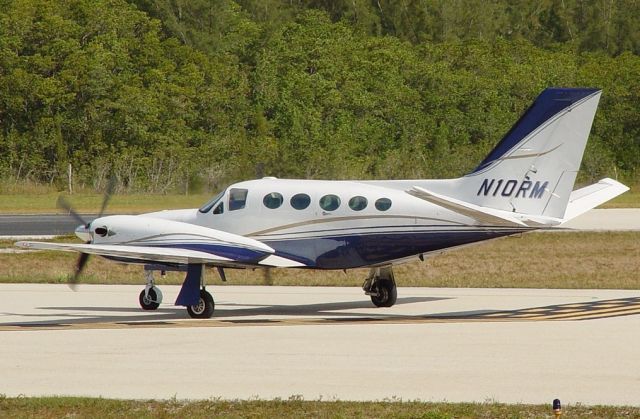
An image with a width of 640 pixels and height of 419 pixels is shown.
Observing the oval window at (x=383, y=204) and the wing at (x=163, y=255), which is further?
the oval window at (x=383, y=204)

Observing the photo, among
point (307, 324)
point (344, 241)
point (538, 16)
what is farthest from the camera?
point (538, 16)

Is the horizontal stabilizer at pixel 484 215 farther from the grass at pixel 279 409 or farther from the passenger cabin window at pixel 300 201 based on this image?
the grass at pixel 279 409

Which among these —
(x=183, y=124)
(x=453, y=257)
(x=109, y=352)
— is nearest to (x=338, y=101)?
(x=183, y=124)

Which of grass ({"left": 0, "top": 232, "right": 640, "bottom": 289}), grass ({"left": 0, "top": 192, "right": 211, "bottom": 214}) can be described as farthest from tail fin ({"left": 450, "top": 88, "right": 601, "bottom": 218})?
grass ({"left": 0, "top": 192, "right": 211, "bottom": 214})

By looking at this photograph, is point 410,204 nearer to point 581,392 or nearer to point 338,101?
point 581,392

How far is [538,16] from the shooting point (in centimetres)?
11662

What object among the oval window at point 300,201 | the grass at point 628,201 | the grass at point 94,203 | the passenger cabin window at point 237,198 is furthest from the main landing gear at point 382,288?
the grass at point 628,201

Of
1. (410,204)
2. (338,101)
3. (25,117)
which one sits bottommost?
(25,117)

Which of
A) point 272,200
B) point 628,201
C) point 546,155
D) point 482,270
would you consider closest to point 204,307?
point 272,200

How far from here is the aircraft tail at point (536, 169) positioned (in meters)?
24.1

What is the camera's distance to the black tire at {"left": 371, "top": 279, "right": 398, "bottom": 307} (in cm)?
2708

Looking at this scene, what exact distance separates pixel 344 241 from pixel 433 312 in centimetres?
239

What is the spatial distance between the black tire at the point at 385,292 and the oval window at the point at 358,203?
2374 millimetres

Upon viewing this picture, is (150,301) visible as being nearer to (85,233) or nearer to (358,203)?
(85,233)
